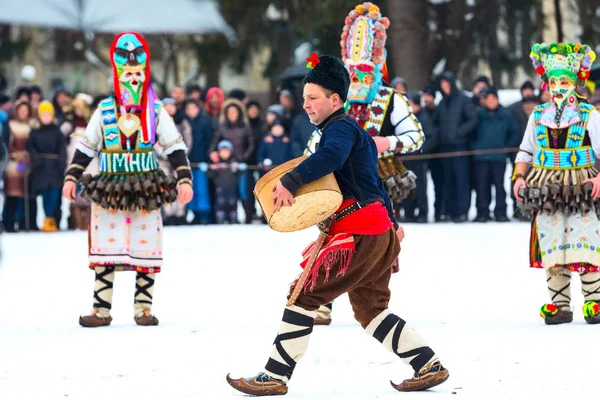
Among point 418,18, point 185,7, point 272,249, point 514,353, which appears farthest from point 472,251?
point 185,7

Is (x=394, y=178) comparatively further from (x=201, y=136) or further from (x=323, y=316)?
(x=201, y=136)

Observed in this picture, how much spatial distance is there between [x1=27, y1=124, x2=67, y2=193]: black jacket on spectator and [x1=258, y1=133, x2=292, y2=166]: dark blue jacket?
2404mm

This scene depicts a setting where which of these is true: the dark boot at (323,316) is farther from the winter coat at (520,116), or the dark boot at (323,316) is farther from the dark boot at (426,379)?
the winter coat at (520,116)

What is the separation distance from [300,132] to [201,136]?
4.56 ft

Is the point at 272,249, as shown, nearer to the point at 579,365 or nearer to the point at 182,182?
the point at 182,182

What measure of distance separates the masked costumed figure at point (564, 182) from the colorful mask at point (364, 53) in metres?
0.97

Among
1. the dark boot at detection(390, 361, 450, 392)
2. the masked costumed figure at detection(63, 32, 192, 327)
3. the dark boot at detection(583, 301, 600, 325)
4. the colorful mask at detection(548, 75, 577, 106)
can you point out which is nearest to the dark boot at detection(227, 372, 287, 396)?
the dark boot at detection(390, 361, 450, 392)

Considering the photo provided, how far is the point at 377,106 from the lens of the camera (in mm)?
8562

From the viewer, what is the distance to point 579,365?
6.66m

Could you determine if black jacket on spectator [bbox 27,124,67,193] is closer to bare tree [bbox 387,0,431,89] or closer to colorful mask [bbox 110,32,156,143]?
colorful mask [bbox 110,32,156,143]

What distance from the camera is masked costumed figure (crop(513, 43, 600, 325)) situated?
834 cm

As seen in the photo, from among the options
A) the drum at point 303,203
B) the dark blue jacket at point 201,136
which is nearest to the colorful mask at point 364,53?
the drum at point 303,203

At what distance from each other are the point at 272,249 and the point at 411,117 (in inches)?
186

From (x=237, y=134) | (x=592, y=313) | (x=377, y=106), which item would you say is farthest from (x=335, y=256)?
(x=237, y=134)
